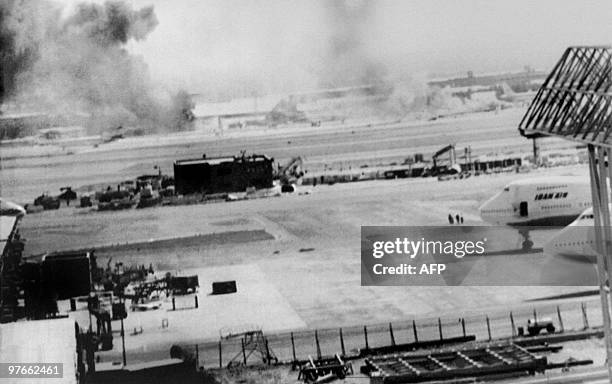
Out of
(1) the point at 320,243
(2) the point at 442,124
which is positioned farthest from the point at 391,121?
(1) the point at 320,243

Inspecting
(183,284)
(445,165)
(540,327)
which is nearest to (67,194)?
(183,284)

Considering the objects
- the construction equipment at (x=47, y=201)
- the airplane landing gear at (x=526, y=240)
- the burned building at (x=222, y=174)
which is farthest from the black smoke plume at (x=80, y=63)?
the airplane landing gear at (x=526, y=240)

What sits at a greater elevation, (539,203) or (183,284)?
(539,203)

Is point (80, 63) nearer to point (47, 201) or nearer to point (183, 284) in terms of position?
point (47, 201)

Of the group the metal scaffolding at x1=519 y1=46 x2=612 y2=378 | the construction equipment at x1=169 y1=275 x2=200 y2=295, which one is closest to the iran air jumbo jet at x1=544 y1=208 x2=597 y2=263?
the metal scaffolding at x1=519 y1=46 x2=612 y2=378

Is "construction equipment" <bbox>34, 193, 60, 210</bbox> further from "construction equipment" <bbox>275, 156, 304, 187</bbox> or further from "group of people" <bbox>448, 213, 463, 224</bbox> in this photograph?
"group of people" <bbox>448, 213, 463, 224</bbox>

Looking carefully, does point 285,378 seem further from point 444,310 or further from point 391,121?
point 391,121
